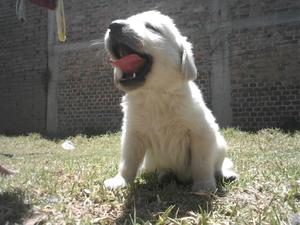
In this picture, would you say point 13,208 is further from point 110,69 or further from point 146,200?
point 110,69

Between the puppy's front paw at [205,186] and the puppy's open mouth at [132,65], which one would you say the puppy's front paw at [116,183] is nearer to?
the puppy's front paw at [205,186]

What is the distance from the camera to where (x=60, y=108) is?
12.9 meters

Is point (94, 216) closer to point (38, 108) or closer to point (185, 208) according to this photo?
point (185, 208)

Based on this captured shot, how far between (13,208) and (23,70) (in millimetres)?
11452

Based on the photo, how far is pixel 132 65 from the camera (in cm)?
321

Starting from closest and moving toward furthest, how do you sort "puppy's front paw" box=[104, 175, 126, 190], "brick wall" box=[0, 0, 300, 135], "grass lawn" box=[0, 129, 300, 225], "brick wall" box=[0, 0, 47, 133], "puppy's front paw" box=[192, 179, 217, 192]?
"grass lawn" box=[0, 129, 300, 225]
"puppy's front paw" box=[192, 179, 217, 192]
"puppy's front paw" box=[104, 175, 126, 190]
"brick wall" box=[0, 0, 300, 135]
"brick wall" box=[0, 0, 47, 133]

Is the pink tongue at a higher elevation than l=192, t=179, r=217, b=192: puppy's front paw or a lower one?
higher

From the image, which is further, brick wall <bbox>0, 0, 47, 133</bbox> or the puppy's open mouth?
brick wall <bbox>0, 0, 47, 133</bbox>

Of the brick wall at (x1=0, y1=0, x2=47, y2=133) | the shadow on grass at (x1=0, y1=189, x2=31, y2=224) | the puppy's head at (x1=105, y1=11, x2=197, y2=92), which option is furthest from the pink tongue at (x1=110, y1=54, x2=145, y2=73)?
the brick wall at (x1=0, y1=0, x2=47, y2=133)

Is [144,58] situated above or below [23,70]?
above

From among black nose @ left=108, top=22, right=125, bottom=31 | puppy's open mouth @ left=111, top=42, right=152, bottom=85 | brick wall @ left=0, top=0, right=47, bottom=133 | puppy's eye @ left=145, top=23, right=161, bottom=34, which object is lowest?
brick wall @ left=0, top=0, right=47, bottom=133

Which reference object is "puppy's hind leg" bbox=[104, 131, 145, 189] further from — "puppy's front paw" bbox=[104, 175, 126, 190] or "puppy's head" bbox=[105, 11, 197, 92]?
"puppy's head" bbox=[105, 11, 197, 92]

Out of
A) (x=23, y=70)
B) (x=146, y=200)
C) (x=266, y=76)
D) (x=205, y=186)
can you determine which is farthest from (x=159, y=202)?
(x=23, y=70)

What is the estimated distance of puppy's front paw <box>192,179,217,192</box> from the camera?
10.3 ft
